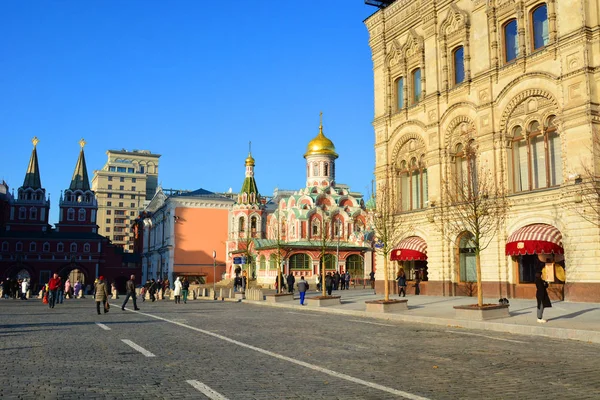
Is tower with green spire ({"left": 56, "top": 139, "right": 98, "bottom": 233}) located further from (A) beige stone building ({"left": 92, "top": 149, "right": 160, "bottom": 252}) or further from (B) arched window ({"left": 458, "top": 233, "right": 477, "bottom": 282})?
(B) arched window ({"left": 458, "top": 233, "right": 477, "bottom": 282})

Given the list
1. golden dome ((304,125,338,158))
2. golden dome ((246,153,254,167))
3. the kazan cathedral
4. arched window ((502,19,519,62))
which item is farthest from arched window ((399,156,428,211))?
golden dome ((246,153,254,167))

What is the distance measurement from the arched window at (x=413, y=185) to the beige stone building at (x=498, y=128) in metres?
0.08

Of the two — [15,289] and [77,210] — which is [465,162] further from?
[77,210]

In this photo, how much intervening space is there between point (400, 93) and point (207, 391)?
30.5m

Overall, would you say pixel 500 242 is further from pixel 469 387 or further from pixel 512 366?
pixel 469 387

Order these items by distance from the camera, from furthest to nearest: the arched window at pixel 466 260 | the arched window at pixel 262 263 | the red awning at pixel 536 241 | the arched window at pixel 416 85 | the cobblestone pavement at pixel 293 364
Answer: the arched window at pixel 262 263 → the arched window at pixel 416 85 → the arched window at pixel 466 260 → the red awning at pixel 536 241 → the cobblestone pavement at pixel 293 364

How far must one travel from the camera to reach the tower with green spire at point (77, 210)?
290ft

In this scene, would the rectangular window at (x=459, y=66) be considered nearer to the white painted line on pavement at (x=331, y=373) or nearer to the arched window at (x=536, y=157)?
the arched window at (x=536, y=157)

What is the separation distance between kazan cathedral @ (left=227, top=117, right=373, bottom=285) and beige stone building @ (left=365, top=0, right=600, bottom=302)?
22.8 meters

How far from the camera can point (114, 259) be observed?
3553 inches


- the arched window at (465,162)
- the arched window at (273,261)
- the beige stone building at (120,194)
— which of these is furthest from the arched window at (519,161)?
the beige stone building at (120,194)

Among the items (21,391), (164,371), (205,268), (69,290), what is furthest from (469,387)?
(205,268)

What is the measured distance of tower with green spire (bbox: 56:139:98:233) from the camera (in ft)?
290

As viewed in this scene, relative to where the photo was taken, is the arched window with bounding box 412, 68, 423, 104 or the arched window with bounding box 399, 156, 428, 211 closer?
the arched window with bounding box 399, 156, 428, 211
